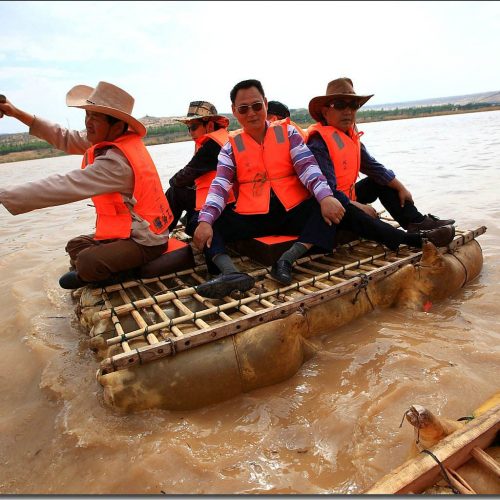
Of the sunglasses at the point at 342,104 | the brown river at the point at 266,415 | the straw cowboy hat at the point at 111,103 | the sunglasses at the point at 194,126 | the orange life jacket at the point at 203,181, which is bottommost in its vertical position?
the brown river at the point at 266,415

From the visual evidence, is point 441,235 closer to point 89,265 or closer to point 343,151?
point 343,151

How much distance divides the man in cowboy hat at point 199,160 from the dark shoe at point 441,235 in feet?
6.76

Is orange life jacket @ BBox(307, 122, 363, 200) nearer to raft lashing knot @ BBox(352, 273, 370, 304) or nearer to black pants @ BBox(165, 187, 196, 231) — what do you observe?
raft lashing knot @ BBox(352, 273, 370, 304)

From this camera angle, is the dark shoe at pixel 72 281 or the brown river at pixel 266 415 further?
the dark shoe at pixel 72 281

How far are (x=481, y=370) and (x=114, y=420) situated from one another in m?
2.15

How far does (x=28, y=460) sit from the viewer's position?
209 cm

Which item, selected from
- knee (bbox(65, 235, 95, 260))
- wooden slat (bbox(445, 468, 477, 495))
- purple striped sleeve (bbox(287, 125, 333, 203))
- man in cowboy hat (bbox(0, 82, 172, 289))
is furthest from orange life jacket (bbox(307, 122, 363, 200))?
wooden slat (bbox(445, 468, 477, 495))

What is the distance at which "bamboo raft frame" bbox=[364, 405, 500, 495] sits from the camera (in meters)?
1.41

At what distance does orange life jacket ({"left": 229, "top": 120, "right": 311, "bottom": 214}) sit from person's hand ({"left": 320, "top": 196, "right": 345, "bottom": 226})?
1.20 feet

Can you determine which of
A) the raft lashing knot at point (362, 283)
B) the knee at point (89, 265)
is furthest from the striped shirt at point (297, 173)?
the knee at point (89, 265)

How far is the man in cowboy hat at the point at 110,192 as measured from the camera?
275 cm

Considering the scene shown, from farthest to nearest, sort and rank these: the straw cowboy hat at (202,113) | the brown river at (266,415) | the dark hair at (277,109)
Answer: the dark hair at (277,109), the straw cowboy hat at (202,113), the brown river at (266,415)

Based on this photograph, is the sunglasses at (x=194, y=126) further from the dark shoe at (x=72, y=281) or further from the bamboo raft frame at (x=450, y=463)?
the bamboo raft frame at (x=450, y=463)

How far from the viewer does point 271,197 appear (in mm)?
3580
